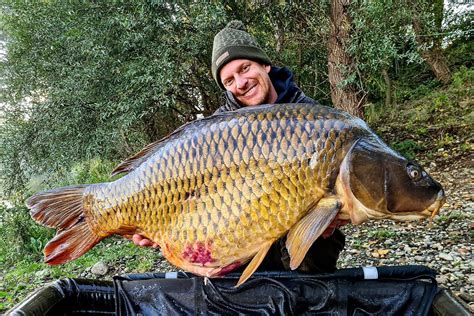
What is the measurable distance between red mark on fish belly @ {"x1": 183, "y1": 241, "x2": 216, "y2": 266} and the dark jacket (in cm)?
40

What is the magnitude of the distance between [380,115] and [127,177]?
18.8ft

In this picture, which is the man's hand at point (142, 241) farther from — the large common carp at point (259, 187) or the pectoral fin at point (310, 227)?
the pectoral fin at point (310, 227)

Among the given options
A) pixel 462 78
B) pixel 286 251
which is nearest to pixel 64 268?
pixel 286 251

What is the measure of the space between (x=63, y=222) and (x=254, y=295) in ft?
2.21

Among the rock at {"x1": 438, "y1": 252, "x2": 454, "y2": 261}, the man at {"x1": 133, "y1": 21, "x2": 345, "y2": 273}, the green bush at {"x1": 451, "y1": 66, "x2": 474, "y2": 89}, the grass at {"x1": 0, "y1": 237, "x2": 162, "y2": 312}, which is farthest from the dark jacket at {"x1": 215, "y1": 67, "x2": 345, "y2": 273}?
the green bush at {"x1": 451, "y1": 66, "x2": 474, "y2": 89}

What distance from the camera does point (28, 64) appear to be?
4152 mm

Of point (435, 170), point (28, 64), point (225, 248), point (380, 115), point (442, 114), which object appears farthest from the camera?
point (380, 115)

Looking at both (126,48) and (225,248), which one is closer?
(225,248)

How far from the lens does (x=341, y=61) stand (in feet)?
13.2

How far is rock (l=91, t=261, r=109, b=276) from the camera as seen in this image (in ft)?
9.47

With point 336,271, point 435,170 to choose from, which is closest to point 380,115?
point 435,170

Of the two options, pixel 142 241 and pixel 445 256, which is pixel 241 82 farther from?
pixel 445 256

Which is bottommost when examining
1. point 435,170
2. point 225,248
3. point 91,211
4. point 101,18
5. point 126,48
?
point 435,170

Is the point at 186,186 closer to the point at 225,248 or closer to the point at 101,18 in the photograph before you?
the point at 225,248
